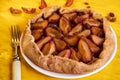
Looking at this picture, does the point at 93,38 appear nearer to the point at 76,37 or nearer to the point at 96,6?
the point at 76,37

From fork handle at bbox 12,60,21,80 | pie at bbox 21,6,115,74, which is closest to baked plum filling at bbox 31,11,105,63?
pie at bbox 21,6,115,74

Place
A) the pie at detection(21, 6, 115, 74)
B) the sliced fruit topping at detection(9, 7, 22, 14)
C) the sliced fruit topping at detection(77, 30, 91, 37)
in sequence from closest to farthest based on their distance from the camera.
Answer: the pie at detection(21, 6, 115, 74) → the sliced fruit topping at detection(77, 30, 91, 37) → the sliced fruit topping at detection(9, 7, 22, 14)

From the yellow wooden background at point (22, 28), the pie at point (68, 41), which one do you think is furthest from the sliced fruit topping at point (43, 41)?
the yellow wooden background at point (22, 28)

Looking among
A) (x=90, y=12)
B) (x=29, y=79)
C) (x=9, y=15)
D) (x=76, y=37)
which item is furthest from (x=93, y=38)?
(x=9, y=15)

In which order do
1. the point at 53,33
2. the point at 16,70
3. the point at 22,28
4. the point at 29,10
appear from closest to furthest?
1. the point at 16,70
2. the point at 53,33
3. the point at 22,28
4. the point at 29,10

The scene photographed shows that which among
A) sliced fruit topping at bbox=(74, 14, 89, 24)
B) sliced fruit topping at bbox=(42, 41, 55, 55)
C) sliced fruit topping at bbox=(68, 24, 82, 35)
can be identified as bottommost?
sliced fruit topping at bbox=(42, 41, 55, 55)

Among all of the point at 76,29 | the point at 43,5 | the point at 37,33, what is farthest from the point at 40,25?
the point at 43,5

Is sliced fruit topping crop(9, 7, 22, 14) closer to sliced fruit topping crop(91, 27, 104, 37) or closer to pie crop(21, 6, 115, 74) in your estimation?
pie crop(21, 6, 115, 74)

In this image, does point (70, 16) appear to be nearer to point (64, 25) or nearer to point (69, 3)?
point (64, 25)
